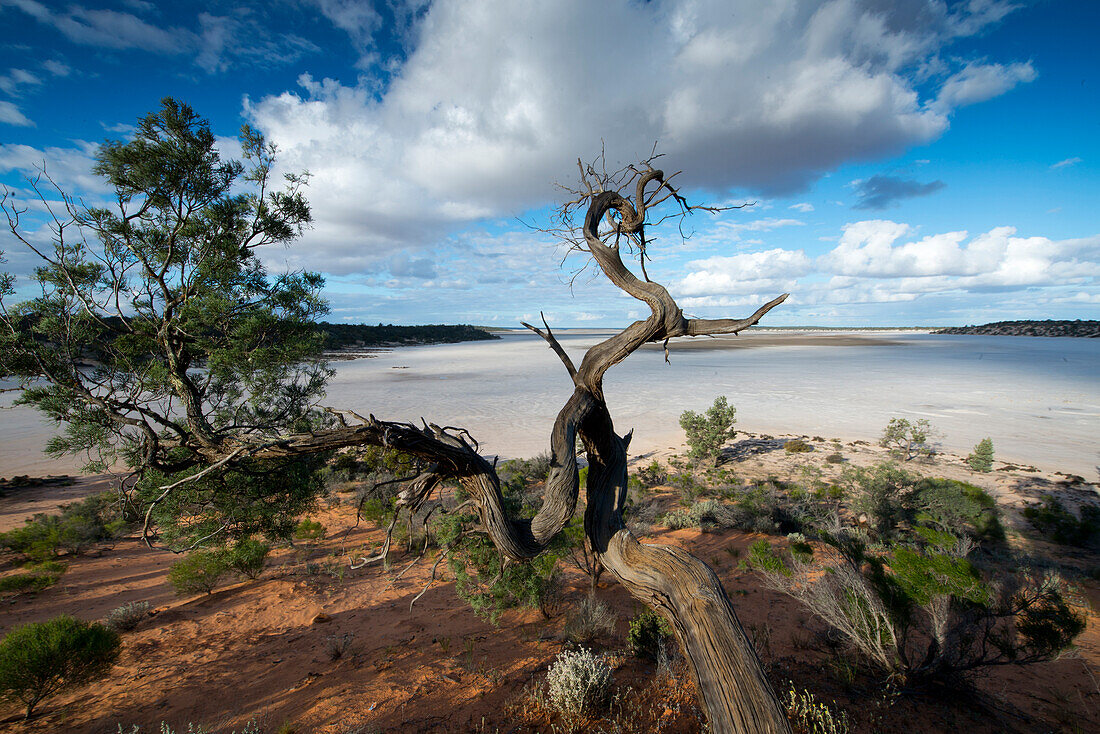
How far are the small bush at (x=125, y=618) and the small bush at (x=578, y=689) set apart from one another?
6.32m

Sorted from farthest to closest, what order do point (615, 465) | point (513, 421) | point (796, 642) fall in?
point (513, 421)
point (796, 642)
point (615, 465)

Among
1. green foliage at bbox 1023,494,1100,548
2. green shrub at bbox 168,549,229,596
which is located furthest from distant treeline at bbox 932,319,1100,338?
green shrub at bbox 168,549,229,596

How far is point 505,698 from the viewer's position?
4.37 meters

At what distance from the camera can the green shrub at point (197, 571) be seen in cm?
693

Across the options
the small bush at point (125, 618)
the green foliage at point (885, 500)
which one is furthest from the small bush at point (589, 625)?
the green foliage at point (885, 500)

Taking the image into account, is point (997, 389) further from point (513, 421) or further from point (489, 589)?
point (489, 589)

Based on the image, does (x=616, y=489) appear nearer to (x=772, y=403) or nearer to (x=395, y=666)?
(x=395, y=666)

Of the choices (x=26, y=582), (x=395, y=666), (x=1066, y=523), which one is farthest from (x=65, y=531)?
(x=1066, y=523)

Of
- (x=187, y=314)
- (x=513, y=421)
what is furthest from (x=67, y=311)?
(x=513, y=421)

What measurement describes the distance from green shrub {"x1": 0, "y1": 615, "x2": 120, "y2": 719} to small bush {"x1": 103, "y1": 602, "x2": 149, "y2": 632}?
1197mm

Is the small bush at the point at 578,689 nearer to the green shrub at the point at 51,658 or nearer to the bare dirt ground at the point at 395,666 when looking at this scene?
the bare dirt ground at the point at 395,666

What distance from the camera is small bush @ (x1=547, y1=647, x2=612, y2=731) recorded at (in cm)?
396

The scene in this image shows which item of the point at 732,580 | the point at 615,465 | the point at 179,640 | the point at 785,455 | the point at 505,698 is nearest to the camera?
the point at 615,465

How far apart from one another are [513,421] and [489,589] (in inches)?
566
